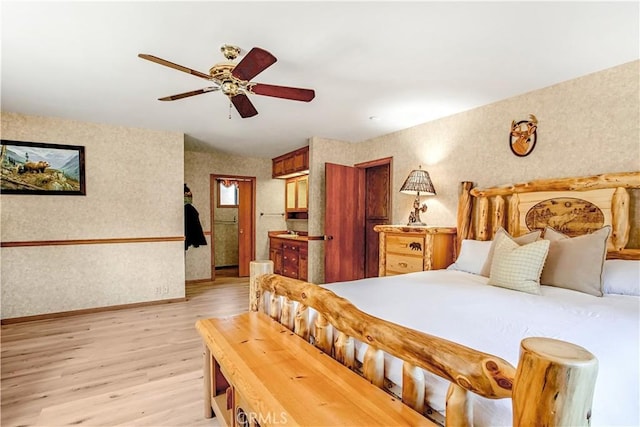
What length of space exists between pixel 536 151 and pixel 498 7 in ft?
5.19

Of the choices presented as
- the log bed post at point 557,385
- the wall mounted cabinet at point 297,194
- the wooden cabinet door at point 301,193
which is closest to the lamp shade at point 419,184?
the wall mounted cabinet at point 297,194

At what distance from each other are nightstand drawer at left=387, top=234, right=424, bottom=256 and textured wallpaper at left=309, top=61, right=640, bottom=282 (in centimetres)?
60

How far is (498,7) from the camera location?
5.53 ft

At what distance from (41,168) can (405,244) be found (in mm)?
4355

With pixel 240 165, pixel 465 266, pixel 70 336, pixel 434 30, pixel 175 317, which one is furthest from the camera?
pixel 240 165

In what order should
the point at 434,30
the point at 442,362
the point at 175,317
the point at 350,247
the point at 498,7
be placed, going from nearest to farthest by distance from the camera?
the point at 442,362, the point at 498,7, the point at 434,30, the point at 175,317, the point at 350,247

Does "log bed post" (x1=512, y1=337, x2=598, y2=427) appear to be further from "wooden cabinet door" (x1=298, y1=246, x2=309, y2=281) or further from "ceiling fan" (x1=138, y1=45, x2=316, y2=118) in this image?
"wooden cabinet door" (x1=298, y1=246, x2=309, y2=281)

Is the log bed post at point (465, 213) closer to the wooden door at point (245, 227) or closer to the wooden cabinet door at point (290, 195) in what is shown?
the wooden cabinet door at point (290, 195)

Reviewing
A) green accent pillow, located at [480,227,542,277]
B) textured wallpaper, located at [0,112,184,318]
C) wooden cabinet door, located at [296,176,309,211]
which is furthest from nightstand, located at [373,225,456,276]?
textured wallpaper, located at [0,112,184,318]

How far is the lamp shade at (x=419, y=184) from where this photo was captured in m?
3.50

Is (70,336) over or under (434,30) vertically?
under

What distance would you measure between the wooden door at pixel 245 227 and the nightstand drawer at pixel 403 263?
368cm

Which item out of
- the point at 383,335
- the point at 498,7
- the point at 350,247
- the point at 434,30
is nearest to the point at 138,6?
the point at 434,30

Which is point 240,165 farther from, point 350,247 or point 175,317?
point 175,317
